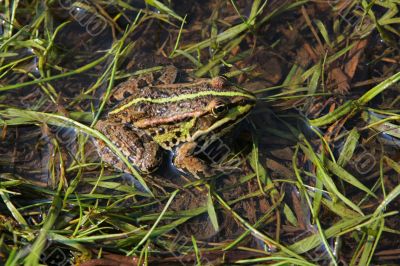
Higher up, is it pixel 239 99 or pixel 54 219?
pixel 239 99

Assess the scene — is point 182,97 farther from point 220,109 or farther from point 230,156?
point 230,156

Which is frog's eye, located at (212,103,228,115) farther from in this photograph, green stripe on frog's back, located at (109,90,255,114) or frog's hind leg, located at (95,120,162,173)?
frog's hind leg, located at (95,120,162,173)

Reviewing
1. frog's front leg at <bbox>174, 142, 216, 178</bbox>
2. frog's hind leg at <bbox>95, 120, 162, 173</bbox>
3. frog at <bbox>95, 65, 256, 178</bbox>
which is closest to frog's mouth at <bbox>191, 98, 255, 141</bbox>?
frog at <bbox>95, 65, 256, 178</bbox>

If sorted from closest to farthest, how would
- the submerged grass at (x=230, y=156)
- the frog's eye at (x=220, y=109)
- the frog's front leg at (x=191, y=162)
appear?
the submerged grass at (x=230, y=156), the frog's eye at (x=220, y=109), the frog's front leg at (x=191, y=162)

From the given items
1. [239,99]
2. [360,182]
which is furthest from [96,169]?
[360,182]

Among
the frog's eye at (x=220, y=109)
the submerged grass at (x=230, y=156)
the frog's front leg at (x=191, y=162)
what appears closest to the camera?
the submerged grass at (x=230, y=156)

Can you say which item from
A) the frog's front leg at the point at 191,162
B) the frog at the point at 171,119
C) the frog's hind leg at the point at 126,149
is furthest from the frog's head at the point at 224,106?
the frog's hind leg at the point at 126,149

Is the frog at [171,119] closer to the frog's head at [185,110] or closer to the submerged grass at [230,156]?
the frog's head at [185,110]

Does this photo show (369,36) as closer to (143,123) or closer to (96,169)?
(143,123)
